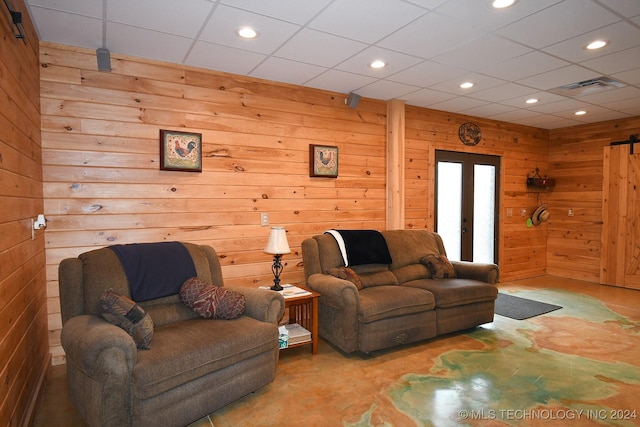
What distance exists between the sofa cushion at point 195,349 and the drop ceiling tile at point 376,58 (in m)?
2.37

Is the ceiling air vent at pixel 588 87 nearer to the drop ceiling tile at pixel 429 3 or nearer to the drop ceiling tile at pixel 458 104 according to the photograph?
the drop ceiling tile at pixel 458 104

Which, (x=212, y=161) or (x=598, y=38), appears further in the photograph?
(x=212, y=161)

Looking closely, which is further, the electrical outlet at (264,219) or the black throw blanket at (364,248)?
the electrical outlet at (264,219)

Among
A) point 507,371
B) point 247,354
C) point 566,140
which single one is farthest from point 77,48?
point 566,140

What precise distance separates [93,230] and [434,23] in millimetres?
3153

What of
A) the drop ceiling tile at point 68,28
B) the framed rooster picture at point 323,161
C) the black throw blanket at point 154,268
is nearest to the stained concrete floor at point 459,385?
the black throw blanket at point 154,268

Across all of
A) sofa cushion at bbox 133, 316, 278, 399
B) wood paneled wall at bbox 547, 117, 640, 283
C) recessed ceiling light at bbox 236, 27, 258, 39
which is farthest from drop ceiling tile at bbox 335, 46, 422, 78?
wood paneled wall at bbox 547, 117, 640, 283

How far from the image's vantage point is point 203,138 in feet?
11.5

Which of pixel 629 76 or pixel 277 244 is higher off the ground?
pixel 629 76

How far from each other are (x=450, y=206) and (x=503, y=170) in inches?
50.9

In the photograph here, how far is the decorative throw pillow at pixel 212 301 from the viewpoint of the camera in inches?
101

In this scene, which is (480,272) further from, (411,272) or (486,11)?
(486,11)

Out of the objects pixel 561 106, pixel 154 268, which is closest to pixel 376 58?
pixel 154 268

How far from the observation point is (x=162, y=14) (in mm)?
2490
